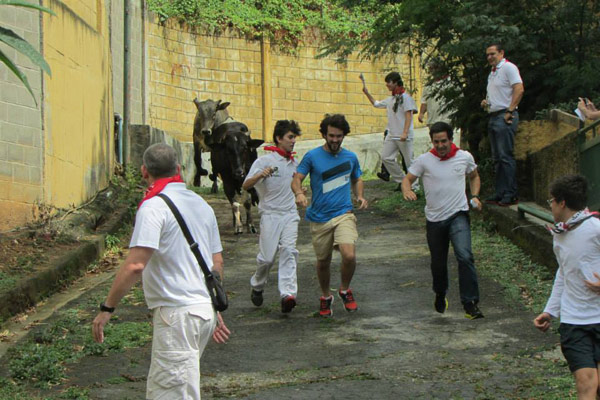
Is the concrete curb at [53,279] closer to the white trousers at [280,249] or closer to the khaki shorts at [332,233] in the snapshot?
the white trousers at [280,249]

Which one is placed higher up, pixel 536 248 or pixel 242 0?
pixel 242 0

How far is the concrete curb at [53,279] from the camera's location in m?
9.60

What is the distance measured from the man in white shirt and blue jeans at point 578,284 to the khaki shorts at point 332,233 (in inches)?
143

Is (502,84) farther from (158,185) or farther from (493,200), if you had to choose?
(158,185)

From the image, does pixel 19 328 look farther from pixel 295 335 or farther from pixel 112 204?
pixel 112 204

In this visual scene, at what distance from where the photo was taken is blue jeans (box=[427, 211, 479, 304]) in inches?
361

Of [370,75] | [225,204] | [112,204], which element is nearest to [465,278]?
[112,204]

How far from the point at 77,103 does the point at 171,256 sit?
9.39 m

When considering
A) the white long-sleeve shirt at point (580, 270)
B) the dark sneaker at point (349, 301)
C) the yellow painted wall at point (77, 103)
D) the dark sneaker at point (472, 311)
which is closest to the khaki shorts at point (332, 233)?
the dark sneaker at point (349, 301)

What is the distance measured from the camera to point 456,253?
927 centimetres

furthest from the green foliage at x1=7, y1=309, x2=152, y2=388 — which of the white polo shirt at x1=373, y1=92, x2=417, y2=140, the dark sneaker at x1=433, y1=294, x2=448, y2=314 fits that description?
the white polo shirt at x1=373, y1=92, x2=417, y2=140

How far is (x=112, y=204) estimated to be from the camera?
15734mm

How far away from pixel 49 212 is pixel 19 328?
138 inches

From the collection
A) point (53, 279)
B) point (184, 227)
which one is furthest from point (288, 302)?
point (184, 227)
